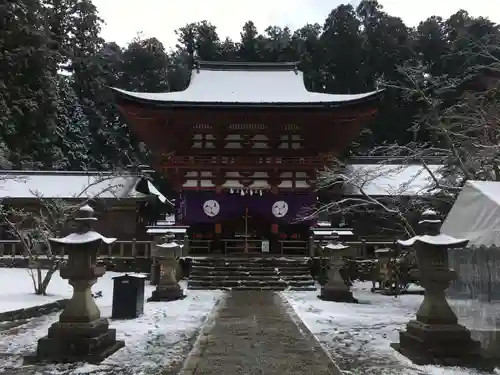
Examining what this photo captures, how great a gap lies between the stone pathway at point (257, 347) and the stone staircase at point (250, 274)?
508cm

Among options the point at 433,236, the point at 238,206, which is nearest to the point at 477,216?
the point at 433,236

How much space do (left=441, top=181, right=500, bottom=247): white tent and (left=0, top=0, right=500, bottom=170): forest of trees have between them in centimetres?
2873

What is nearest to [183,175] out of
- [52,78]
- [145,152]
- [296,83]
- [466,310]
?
[296,83]

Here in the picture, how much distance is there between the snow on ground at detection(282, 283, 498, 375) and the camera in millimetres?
7078

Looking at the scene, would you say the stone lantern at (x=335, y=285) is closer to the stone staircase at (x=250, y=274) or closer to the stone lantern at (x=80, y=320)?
the stone staircase at (x=250, y=274)

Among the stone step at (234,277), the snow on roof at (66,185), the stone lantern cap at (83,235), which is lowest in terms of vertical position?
the stone step at (234,277)

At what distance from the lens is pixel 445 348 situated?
7.48 metres

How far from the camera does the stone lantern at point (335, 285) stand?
1489 cm

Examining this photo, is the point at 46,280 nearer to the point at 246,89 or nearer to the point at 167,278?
the point at 167,278

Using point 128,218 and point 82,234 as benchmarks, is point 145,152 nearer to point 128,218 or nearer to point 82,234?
point 128,218

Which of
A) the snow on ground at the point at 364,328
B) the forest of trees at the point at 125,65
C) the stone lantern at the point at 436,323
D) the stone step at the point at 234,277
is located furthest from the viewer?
the forest of trees at the point at 125,65

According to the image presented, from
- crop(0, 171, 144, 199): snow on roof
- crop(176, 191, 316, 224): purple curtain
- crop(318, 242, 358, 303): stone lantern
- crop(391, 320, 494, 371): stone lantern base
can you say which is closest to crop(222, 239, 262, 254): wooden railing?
crop(176, 191, 316, 224): purple curtain

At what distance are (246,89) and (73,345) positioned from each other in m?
21.8

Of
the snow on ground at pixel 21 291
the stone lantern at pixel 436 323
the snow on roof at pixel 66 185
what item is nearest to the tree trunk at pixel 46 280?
the snow on ground at pixel 21 291
